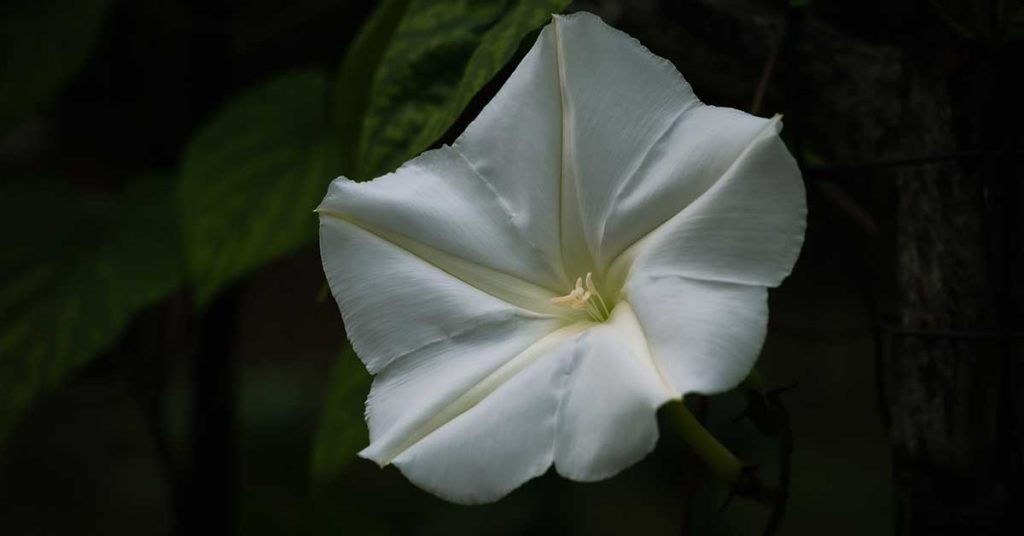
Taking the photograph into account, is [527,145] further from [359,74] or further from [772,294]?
[772,294]

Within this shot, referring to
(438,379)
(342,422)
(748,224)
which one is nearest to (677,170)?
(748,224)

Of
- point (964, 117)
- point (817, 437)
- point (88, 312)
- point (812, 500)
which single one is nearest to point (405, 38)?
point (964, 117)

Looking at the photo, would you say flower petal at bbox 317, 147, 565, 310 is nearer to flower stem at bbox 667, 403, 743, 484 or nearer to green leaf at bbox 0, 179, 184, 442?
flower stem at bbox 667, 403, 743, 484

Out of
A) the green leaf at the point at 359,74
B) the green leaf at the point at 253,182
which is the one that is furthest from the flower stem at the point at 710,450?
the green leaf at the point at 253,182

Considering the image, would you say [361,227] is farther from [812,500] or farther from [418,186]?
[812,500]

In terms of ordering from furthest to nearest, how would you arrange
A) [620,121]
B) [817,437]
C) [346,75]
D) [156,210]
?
[817,437] → [156,210] → [346,75] → [620,121]

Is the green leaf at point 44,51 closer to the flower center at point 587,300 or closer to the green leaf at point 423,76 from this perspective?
the green leaf at point 423,76
